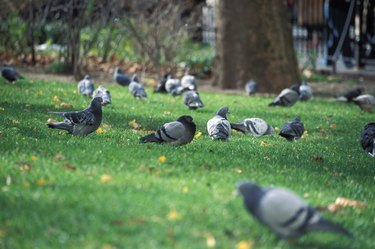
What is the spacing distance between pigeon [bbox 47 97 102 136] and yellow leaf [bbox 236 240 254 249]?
12.4 feet

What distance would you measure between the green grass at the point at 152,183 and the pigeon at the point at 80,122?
118 mm

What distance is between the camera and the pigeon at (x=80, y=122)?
8.44m

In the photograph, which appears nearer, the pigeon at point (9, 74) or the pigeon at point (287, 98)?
the pigeon at point (287, 98)

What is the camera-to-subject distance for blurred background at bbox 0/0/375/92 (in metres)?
A: 17.2

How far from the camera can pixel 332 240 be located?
5320mm

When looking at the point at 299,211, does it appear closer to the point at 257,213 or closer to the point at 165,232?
the point at 257,213

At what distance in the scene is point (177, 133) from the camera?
815cm

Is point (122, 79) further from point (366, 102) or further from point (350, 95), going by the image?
point (366, 102)

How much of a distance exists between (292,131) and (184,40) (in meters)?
12.4

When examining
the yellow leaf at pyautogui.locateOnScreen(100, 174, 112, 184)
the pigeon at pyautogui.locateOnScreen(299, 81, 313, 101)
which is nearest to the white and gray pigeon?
the pigeon at pyautogui.locateOnScreen(299, 81, 313, 101)

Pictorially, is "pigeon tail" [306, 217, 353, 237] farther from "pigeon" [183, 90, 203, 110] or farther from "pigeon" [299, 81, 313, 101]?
"pigeon" [299, 81, 313, 101]

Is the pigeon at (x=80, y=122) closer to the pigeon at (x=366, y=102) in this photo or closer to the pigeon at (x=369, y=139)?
the pigeon at (x=369, y=139)


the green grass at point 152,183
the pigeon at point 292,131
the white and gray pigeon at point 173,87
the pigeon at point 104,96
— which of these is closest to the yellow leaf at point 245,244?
the green grass at point 152,183

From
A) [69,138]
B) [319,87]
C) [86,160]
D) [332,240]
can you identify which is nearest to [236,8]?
[319,87]
